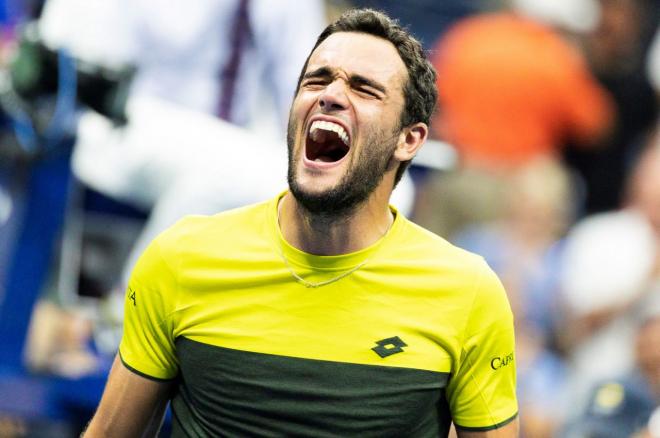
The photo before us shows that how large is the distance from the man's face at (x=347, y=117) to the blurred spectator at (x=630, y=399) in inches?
118

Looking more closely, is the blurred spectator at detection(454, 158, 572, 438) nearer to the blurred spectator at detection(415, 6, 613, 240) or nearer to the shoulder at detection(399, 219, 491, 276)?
the blurred spectator at detection(415, 6, 613, 240)

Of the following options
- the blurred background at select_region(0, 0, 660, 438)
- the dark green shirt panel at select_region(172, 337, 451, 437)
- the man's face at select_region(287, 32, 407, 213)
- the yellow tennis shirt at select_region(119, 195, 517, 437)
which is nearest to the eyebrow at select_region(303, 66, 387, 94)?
the man's face at select_region(287, 32, 407, 213)

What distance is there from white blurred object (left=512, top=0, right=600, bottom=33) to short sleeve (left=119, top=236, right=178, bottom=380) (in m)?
4.07

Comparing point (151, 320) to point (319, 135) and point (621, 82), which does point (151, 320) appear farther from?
point (621, 82)

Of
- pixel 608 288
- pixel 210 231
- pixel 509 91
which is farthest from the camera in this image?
pixel 509 91

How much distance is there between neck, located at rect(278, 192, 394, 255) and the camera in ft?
7.56

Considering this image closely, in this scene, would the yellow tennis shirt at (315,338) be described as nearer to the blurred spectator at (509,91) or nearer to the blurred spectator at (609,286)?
the blurred spectator at (609,286)

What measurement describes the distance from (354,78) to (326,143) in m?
0.23

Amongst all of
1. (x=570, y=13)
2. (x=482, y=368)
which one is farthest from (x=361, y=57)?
(x=570, y=13)

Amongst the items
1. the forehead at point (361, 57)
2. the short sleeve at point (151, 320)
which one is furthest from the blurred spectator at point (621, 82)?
the short sleeve at point (151, 320)

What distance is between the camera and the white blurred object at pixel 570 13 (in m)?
5.95

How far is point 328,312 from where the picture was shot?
2.27m

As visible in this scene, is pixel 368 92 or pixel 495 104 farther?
pixel 495 104

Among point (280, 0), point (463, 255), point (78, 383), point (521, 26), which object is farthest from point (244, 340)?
point (521, 26)
